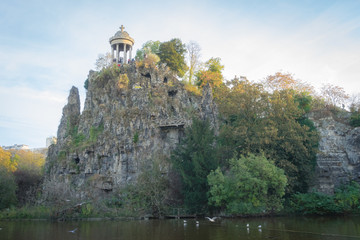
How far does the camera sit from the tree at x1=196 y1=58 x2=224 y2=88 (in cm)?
4583

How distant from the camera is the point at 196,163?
3020cm

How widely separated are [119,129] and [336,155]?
2694 cm

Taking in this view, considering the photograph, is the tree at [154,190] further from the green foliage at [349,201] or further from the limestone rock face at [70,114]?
the limestone rock face at [70,114]

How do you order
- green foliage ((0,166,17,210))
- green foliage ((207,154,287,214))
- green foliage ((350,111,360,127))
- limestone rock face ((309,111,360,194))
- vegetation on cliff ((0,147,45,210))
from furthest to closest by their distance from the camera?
green foliage ((350,111,360,127)) < vegetation on cliff ((0,147,45,210)) < green foliage ((0,166,17,210)) < limestone rock face ((309,111,360,194)) < green foliage ((207,154,287,214))

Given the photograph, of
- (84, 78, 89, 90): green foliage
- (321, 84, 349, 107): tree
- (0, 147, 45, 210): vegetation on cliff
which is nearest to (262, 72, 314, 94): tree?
(321, 84, 349, 107): tree

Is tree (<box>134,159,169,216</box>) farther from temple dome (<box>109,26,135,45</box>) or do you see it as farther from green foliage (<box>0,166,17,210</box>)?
temple dome (<box>109,26,135,45</box>)

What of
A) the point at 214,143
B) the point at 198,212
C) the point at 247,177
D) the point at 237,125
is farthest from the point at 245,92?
the point at 198,212

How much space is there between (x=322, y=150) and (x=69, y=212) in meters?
28.9

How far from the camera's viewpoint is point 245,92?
34500 millimetres

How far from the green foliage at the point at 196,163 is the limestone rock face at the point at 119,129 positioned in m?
3.84

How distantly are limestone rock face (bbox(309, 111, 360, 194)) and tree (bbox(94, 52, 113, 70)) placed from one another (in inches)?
1228

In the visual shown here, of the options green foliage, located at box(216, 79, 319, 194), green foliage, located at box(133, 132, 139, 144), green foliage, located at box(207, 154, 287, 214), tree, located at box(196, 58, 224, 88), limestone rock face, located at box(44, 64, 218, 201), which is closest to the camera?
green foliage, located at box(207, 154, 287, 214)

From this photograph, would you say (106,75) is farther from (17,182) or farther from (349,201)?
(349,201)

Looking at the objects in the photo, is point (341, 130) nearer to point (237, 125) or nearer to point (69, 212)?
point (237, 125)
